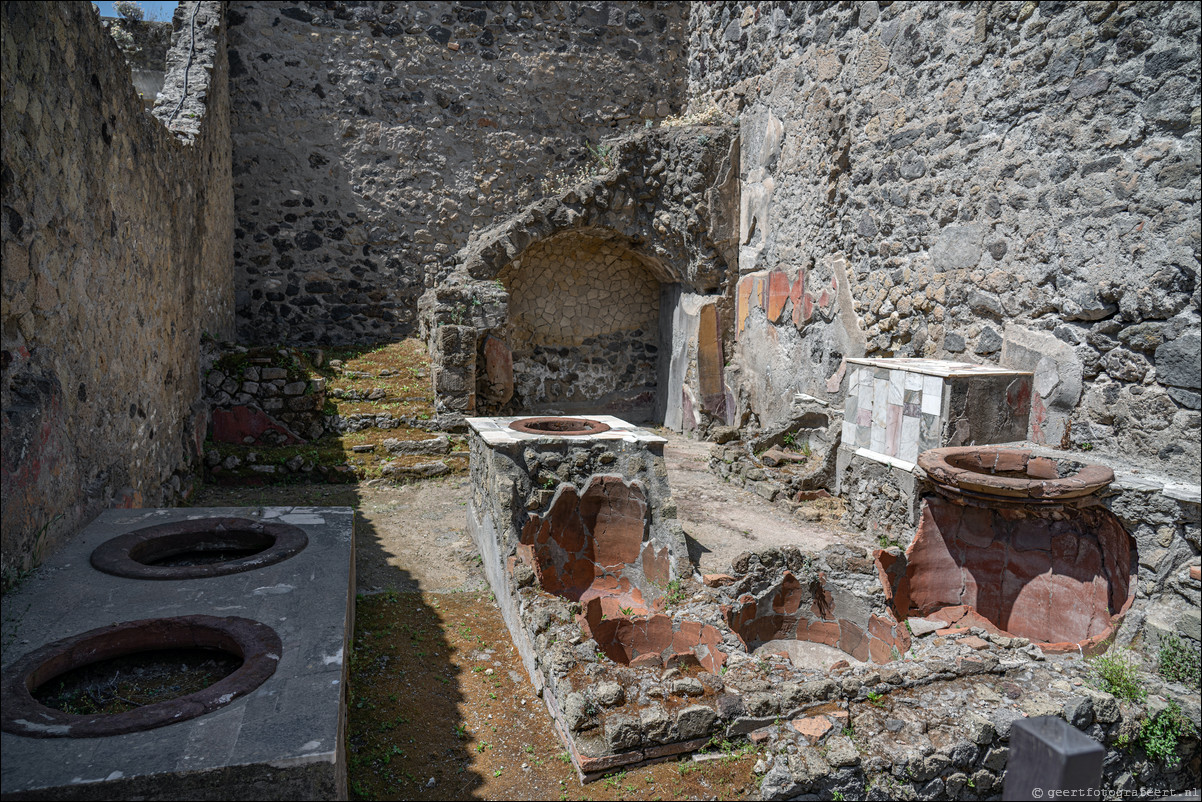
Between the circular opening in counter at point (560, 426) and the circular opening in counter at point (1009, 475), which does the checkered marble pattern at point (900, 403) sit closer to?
the circular opening in counter at point (1009, 475)

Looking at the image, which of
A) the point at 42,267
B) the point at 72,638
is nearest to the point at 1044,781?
the point at 72,638

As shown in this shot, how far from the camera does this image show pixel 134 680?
98.5 inches

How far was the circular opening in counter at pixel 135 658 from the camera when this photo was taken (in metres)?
1.99

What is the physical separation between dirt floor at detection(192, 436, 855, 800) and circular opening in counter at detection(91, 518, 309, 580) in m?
0.80

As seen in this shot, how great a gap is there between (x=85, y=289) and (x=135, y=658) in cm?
217

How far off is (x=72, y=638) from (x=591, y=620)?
2.61 m

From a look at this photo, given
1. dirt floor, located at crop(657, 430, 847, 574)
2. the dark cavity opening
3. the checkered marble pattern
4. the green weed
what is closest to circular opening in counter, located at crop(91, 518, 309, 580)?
the dark cavity opening

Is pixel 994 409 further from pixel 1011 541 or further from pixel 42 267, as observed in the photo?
pixel 42 267

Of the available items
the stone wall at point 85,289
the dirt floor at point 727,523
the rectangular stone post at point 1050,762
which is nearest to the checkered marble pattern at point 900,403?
the dirt floor at point 727,523

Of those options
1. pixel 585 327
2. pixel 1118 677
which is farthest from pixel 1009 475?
pixel 585 327

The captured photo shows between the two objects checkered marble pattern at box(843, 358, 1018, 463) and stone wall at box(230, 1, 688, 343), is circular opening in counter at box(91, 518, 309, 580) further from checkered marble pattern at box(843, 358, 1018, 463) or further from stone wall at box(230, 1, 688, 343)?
stone wall at box(230, 1, 688, 343)

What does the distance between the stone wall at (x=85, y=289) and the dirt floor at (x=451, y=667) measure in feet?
4.82

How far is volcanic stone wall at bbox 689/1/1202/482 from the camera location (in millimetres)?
4355

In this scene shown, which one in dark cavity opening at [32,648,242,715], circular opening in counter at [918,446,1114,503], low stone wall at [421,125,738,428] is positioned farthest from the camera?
low stone wall at [421,125,738,428]
